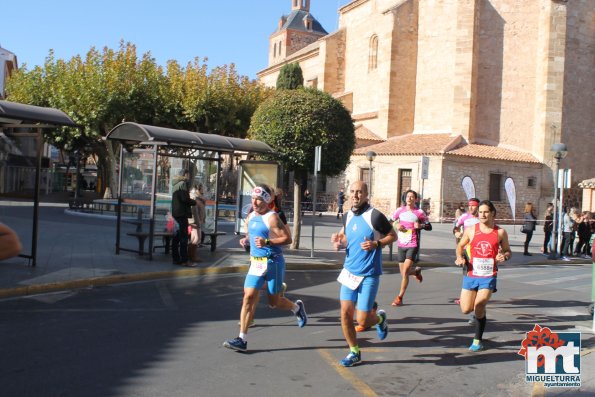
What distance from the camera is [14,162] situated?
35.3 ft

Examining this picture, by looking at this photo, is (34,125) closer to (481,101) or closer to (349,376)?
(349,376)

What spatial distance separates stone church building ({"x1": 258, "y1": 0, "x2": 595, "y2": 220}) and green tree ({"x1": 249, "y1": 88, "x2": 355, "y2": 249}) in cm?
1766

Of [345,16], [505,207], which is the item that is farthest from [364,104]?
[505,207]

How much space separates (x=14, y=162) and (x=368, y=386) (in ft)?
27.8

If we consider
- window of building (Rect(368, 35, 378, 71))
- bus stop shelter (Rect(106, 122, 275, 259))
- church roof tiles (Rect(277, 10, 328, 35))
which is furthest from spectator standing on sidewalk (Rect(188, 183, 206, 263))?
church roof tiles (Rect(277, 10, 328, 35))

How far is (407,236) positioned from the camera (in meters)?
9.02

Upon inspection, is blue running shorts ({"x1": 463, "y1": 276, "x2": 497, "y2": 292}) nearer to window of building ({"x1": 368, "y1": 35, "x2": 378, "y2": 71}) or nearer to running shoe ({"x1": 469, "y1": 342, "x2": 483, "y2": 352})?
running shoe ({"x1": 469, "y1": 342, "x2": 483, "y2": 352})

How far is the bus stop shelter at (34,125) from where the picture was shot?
373 inches

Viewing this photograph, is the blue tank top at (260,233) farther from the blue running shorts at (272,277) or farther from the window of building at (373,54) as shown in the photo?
the window of building at (373,54)

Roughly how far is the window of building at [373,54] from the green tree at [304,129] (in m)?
28.1

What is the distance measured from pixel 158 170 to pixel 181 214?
230cm

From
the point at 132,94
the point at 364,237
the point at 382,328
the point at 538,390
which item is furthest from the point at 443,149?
the point at 538,390

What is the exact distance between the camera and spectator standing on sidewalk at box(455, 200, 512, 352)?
6.31 meters

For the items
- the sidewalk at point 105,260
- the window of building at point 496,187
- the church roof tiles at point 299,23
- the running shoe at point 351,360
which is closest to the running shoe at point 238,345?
the running shoe at point 351,360
